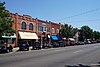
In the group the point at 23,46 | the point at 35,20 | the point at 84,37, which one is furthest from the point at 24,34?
the point at 84,37

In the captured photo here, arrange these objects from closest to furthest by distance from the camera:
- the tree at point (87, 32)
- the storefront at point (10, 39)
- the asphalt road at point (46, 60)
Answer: the asphalt road at point (46, 60), the storefront at point (10, 39), the tree at point (87, 32)

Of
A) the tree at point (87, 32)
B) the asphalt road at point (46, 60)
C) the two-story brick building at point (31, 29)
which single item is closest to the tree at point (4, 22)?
the asphalt road at point (46, 60)

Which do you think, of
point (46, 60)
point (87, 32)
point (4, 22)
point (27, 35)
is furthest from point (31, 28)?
point (87, 32)

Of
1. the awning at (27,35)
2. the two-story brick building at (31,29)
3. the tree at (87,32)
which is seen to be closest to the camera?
the two-story brick building at (31,29)

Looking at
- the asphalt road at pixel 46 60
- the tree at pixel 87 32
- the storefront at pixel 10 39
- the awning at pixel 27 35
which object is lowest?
the asphalt road at pixel 46 60

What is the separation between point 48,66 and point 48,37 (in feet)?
168

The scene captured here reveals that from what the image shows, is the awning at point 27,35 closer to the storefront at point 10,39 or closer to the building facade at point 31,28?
the building facade at point 31,28

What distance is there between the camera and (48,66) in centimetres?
1488

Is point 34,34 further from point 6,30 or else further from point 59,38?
point 6,30

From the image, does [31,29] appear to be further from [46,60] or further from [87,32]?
[87,32]

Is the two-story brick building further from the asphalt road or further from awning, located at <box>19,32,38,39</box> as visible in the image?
the asphalt road

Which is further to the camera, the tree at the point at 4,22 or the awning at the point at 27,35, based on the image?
the awning at the point at 27,35

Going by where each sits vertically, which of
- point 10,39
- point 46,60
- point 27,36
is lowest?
point 46,60

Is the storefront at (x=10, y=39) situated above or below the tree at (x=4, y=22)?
below
